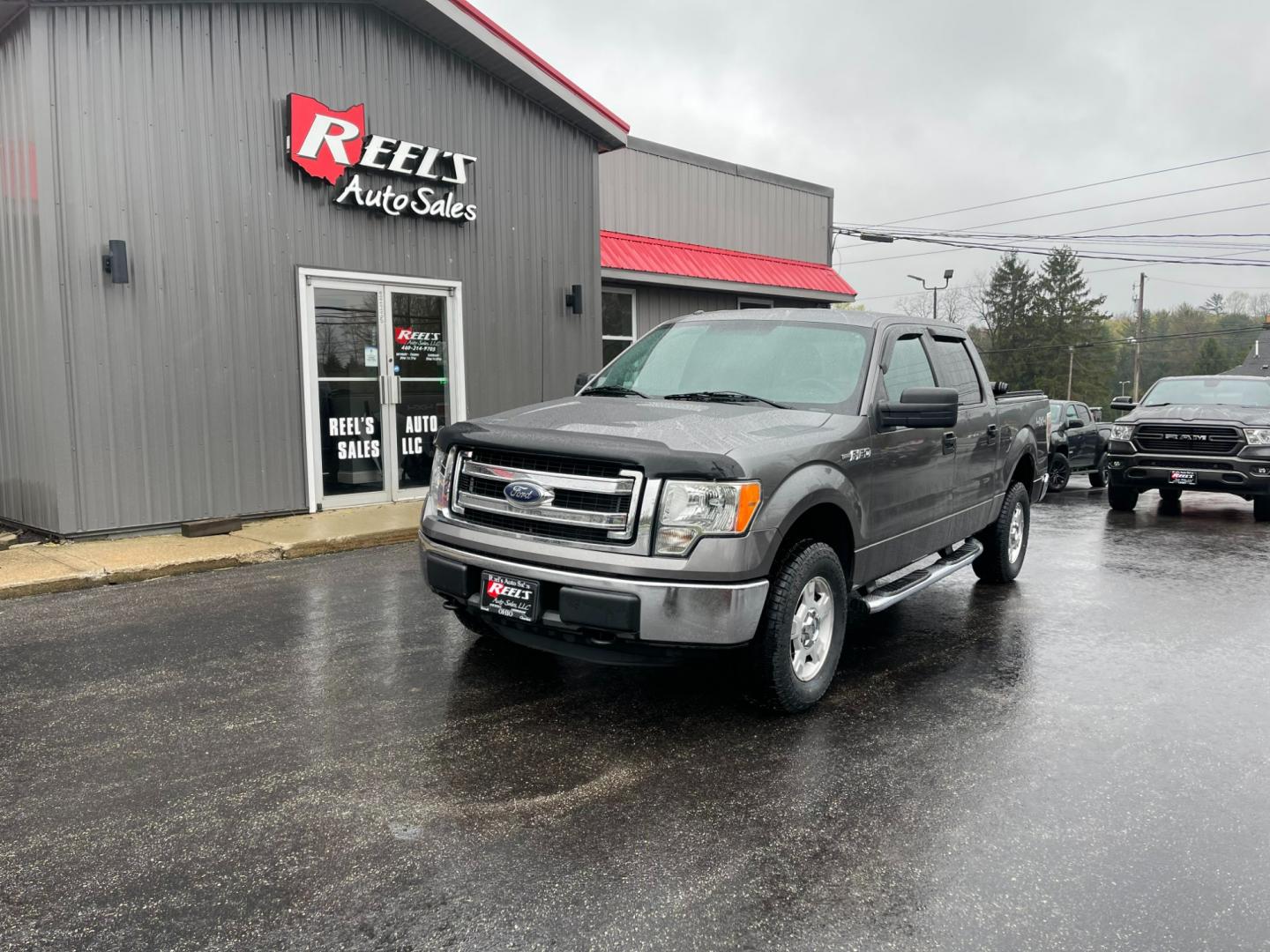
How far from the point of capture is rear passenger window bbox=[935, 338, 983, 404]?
6219 mm

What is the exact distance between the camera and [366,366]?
10297mm

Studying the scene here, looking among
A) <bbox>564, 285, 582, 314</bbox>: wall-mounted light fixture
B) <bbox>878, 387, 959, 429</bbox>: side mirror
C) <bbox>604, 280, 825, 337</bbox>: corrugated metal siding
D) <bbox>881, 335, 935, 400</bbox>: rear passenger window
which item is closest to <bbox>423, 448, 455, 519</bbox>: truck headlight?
<bbox>878, 387, 959, 429</bbox>: side mirror

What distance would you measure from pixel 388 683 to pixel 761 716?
194cm

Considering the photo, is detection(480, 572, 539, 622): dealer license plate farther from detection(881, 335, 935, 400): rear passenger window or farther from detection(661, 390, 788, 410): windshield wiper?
detection(881, 335, 935, 400): rear passenger window

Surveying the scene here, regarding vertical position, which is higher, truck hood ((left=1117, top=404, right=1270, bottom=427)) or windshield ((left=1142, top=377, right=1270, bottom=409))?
windshield ((left=1142, top=377, right=1270, bottom=409))

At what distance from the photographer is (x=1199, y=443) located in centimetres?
1152

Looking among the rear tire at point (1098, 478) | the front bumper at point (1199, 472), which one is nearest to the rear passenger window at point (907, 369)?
the front bumper at point (1199, 472)

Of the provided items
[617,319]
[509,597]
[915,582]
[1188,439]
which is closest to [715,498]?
[509,597]

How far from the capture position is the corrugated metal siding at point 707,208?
1535 centimetres

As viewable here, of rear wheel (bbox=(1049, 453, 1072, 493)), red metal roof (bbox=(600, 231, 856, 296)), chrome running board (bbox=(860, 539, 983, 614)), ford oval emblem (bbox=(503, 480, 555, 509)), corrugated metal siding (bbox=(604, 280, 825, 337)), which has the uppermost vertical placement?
red metal roof (bbox=(600, 231, 856, 296))

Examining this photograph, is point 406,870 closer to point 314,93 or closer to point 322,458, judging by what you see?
point 322,458

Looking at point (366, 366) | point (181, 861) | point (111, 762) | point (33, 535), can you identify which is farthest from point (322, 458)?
point (181, 861)

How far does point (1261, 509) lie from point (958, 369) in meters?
7.39

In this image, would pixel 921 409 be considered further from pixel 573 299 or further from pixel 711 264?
pixel 711 264
